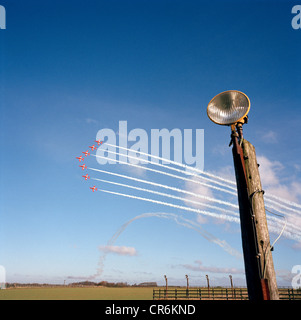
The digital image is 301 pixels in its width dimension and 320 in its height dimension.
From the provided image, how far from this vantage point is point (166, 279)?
33719mm

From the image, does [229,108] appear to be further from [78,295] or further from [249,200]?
[78,295]

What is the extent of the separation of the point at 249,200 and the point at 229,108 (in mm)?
1338

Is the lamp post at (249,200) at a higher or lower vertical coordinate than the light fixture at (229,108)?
lower

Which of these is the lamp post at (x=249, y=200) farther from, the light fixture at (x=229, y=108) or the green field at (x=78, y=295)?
the green field at (x=78, y=295)

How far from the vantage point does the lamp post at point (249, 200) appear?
8.48 feet

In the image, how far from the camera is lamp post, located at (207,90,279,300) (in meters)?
2.59

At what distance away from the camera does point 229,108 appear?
11.1 feet

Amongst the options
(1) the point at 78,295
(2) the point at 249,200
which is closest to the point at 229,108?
(2) the point at 249,200

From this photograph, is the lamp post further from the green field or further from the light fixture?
the green field

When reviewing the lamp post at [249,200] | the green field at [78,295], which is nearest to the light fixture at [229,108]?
the lamp post at [249,200]
